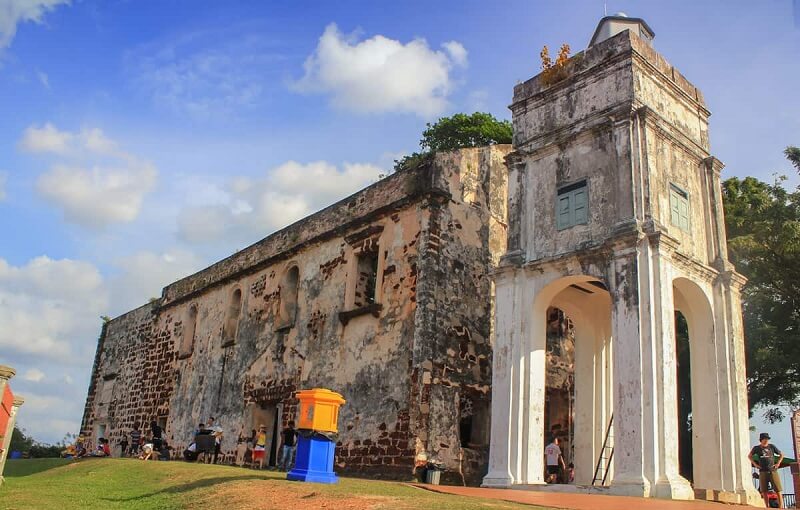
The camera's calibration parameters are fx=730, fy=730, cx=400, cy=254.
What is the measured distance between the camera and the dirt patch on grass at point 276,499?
6707mm

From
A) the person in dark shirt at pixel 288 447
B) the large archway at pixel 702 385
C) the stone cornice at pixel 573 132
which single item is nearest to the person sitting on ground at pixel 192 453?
the person in dark shirt at pixel 288 447

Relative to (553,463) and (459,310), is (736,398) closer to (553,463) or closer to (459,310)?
(553,463)

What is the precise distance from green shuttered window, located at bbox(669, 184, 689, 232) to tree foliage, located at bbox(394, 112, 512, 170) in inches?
491

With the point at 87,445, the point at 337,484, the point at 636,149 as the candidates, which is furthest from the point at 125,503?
the point at 87,445

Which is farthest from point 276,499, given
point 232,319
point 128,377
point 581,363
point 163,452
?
point 128,377

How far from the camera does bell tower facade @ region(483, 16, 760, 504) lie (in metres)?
9.70

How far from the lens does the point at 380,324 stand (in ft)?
44.0

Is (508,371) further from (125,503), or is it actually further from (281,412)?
(281,412)

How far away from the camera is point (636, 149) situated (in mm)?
10727

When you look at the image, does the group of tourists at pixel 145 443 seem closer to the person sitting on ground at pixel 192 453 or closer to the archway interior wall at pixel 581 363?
the person sitting on ground at pixel 192 453

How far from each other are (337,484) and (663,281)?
16.7ft

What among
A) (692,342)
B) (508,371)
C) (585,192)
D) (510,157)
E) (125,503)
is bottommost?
(125,503)

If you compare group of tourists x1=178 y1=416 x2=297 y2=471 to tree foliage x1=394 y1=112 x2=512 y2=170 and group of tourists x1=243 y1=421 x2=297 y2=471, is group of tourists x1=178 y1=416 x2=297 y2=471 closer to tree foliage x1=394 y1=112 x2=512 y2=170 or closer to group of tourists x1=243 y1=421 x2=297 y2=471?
group of tourists x1=243 y1=421 x2=297 y2=471

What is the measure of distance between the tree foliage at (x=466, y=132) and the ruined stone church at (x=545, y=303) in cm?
948
